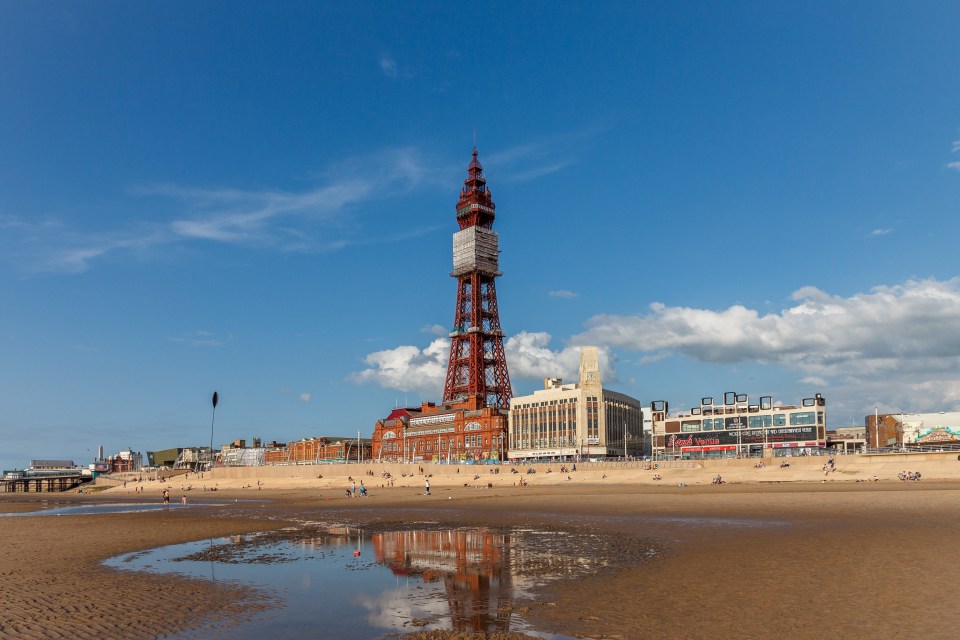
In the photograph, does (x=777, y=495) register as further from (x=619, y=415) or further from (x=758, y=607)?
(x=619, y=415)

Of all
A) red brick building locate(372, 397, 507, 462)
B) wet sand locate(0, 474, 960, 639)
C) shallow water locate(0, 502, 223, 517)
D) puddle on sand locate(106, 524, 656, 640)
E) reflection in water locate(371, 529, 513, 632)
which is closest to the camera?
wet sand locate(0, 474, 960, 639)

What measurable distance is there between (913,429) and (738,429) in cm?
2750

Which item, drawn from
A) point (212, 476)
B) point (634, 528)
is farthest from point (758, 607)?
point (212, 476)

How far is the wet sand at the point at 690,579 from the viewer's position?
13.7 meters

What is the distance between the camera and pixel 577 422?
12550cm

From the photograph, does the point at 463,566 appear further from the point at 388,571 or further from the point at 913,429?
the point at 913,429

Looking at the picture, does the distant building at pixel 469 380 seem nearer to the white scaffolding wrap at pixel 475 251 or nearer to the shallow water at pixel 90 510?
the white scaffolding wrap at pixel 475 251

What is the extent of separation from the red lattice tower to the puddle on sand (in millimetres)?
106668

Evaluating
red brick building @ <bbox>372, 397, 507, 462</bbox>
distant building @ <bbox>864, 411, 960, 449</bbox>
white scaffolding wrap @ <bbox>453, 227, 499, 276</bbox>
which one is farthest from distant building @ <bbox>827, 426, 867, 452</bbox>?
white scaffolding wrap @ <bbox>453, 227, 499, 276</bbox>

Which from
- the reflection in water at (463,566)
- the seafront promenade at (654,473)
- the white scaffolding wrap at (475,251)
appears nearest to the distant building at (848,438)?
the seafront promenade at (654,473)

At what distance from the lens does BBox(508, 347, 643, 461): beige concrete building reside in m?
123

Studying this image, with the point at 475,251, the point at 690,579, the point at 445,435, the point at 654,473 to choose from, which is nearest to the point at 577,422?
the point at 445,435

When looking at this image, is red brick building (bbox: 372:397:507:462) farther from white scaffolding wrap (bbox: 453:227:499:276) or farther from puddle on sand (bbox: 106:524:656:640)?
puddle on sand (bbox: 106:524:656:640)

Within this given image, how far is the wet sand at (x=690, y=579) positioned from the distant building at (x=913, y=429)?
3213 inches
